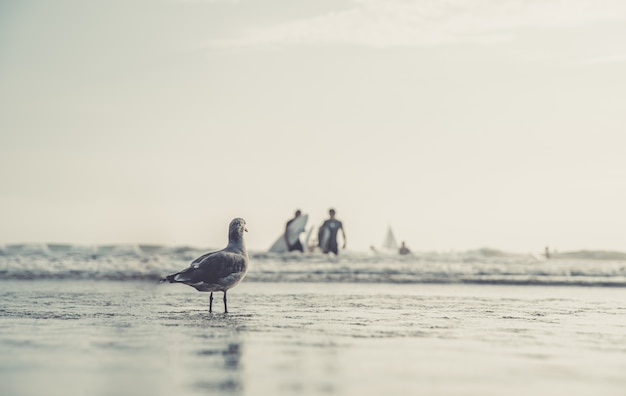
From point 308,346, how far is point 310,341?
0.34 meters

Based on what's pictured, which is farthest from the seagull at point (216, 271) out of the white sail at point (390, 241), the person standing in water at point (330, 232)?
the white sail at point (390, 241)

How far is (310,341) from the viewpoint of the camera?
7.35m

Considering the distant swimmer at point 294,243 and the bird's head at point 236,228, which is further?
the distant swimmer at point 294,243

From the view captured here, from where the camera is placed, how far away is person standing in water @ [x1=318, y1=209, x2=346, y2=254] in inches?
1067

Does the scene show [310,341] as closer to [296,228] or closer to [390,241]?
[296,228]

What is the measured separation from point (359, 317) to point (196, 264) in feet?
7.21

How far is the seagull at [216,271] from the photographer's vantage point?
10344 mm

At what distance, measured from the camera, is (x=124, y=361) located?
6090 mm

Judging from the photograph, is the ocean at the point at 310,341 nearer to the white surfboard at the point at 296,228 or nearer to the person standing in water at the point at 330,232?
the person standing in water at the point at 330,232

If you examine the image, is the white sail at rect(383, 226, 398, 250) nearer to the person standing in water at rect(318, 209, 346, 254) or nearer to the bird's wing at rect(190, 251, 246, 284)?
the person standing in water at rect(318, 209, 346, 254)

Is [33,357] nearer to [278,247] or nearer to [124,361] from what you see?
[124,361]

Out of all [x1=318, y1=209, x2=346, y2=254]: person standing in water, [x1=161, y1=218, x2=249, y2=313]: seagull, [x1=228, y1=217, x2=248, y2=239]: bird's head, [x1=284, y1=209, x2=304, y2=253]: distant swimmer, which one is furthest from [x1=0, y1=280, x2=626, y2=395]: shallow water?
[x1=284, y1=209, x2=304, y2=253]: distant swimmer

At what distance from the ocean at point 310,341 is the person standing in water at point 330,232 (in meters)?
10.9

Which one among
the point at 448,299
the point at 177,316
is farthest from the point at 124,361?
the point at 448,299
